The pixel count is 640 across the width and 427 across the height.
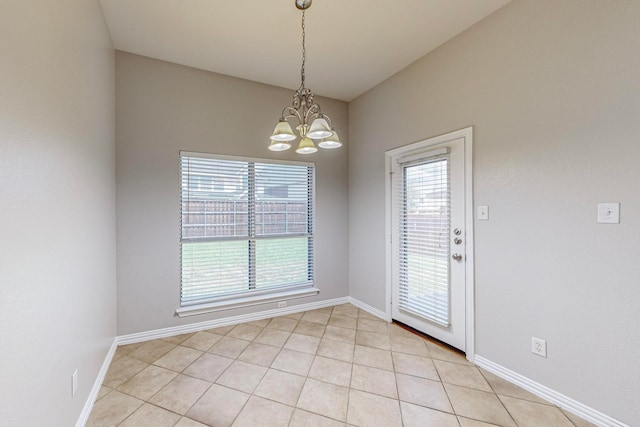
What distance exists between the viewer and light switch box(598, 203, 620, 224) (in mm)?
1656

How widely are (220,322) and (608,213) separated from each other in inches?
138

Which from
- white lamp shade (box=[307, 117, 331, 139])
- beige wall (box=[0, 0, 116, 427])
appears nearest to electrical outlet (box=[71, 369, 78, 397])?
beige wall (box=[0, 0, 116, 427])

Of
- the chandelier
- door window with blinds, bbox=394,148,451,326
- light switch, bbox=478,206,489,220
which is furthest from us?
door window with blinds, bbox=394,148,451,326

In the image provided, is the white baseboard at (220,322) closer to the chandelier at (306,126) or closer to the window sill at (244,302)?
the window sill at (244,302)

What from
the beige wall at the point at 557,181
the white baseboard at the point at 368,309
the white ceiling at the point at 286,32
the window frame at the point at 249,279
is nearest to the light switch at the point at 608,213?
the beige wall at the point at 557,181

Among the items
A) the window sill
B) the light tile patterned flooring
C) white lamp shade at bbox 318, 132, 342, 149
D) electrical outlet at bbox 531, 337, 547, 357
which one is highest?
white lamp shade at bbox 318, 132, 342, 149

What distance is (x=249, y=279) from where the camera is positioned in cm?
345

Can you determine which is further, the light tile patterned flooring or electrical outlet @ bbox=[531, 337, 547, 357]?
electrical outlet @ bbox=[531, 337, 547, 357]

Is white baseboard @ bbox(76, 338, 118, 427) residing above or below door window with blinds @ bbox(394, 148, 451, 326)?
below

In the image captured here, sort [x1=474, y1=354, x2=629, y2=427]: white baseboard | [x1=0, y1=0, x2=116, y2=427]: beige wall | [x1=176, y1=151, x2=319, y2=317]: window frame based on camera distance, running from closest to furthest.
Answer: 1. [x1=0, y1=0, x2=116, y2=427]: beige wall
2. [x1=474, y1=354, x2=629, y2=427]: white baseboard
3. [x1=176, y1=151, x2=319, y2=317]: window frame

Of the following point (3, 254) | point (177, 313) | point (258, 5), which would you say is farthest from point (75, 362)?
point (258, 5)

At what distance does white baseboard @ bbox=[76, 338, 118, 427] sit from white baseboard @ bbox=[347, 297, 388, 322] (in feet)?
9.03

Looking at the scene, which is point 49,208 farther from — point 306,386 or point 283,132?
point 306,386

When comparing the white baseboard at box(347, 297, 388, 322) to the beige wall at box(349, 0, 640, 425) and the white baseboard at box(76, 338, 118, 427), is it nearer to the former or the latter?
the beige wall at box(349, 0, 640, 425)
